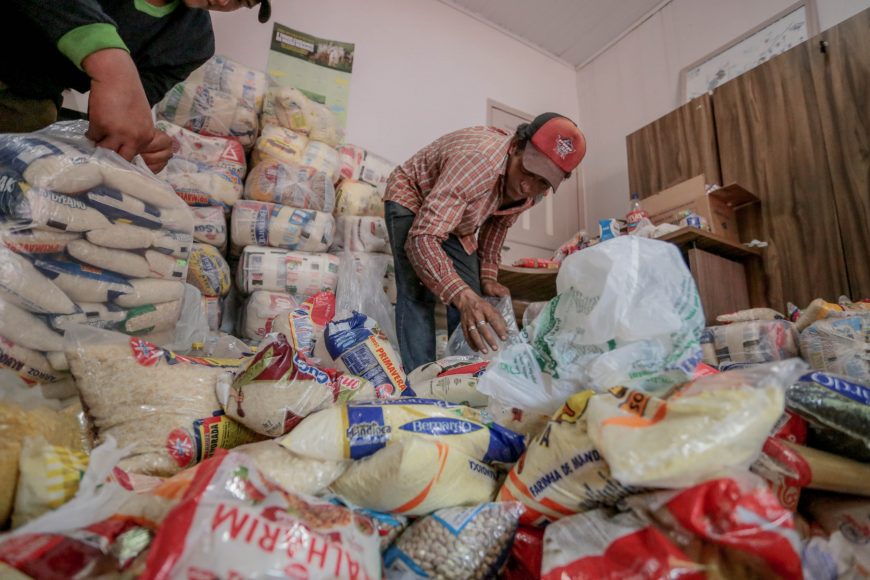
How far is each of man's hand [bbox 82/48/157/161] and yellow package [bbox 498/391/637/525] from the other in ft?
2.57

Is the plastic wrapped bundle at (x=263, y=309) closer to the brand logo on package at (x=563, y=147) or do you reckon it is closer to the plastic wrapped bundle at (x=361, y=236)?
the plastic wrapped bundle at (x=361, y=236)

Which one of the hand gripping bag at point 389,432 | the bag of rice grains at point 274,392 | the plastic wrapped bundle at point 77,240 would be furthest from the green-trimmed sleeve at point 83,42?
the hand gripping bag at point 389,432

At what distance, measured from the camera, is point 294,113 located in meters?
1.71

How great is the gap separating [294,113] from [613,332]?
1.65 metres

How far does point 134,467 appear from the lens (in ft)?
1.55

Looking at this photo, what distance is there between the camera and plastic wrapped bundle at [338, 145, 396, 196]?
1.89 metres

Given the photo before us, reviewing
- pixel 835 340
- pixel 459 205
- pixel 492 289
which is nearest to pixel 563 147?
pixel 459 205

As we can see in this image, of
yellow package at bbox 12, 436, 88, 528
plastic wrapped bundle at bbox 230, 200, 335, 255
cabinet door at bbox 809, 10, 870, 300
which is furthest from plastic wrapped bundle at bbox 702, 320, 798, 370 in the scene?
plastic wrapped bundle at bbox 230, 200, 335, 255

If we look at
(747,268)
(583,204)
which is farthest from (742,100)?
(583,204)

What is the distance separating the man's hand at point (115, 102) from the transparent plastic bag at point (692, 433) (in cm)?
81

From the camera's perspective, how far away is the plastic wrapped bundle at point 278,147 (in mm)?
1645

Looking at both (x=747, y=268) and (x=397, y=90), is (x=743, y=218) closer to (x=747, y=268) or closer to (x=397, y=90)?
(x=747, y=268)

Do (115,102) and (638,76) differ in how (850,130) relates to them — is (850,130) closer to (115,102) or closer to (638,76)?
(638,76)

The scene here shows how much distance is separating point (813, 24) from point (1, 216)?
9.62 ft
